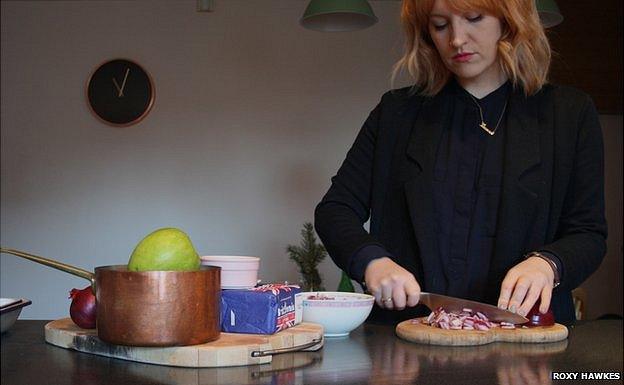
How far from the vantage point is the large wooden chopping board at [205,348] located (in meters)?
0.82

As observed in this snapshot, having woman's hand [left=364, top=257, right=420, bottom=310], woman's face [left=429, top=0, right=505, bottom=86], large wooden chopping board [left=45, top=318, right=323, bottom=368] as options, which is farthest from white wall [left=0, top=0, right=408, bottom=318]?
large wooden chopping board [left=45, top=318, right=323, bottom=368]

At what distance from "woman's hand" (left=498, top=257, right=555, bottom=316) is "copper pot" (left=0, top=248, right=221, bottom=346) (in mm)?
475

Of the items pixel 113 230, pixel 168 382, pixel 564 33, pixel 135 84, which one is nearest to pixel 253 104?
pixel 135 84

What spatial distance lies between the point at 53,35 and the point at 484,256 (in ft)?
9.73

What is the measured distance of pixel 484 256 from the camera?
133cm

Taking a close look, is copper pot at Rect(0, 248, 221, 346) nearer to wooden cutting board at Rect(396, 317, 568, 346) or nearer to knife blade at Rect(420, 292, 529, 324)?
wooden cutting board at Rect(396, 317, 568, 346)

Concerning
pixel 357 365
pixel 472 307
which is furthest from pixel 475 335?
pixel 357 365

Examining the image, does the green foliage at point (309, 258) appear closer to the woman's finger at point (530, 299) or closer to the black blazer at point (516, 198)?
the black blazer at point (516, 198)

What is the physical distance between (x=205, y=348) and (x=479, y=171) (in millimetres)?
710

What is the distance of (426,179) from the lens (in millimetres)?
1367

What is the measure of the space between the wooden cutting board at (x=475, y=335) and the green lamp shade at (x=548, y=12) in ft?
5.25

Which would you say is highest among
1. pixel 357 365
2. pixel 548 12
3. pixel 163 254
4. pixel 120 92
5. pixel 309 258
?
pixel 548 12

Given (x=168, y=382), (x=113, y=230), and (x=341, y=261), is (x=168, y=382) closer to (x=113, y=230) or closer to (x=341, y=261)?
(x=341, y=261)

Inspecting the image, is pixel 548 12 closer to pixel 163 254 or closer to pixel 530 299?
pixel 530 299
